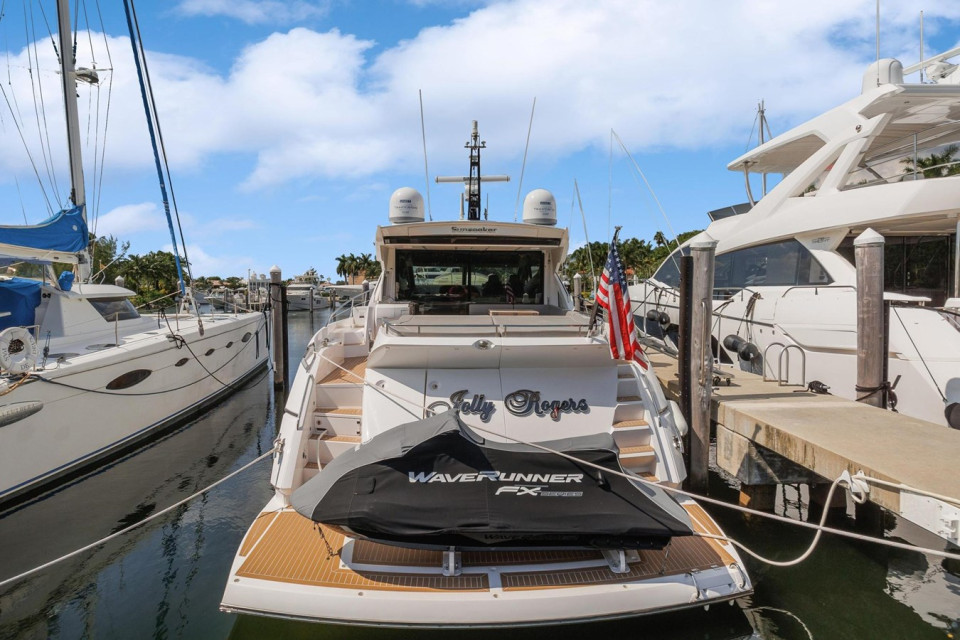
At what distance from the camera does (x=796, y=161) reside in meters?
13.7

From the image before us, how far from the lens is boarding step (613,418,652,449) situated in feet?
16.1

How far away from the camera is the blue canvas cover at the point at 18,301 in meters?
9.07

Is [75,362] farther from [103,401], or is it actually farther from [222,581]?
[222,581]

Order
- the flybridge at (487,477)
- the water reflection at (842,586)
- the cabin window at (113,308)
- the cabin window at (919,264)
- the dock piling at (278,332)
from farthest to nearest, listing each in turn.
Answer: the dock piling at (278,332), the cabin window at (113,308), the cabin window at (919,264), the water reflection at (842,586), the flybridge at (487,477)

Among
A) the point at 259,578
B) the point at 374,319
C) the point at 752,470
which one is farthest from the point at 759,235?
the point at 259,578

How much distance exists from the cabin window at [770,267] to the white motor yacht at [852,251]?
24mm

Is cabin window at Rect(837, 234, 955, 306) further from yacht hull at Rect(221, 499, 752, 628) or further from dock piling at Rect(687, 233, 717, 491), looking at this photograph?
yacht hull at Rect(221, 499, 752, 628)

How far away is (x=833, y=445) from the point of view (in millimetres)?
4793

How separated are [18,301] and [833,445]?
11.8 m

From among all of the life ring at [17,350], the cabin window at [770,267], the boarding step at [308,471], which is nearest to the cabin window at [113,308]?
the life ring at [17,350]

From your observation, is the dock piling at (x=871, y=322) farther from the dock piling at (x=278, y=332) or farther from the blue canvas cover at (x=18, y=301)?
the blue canvas cover at (x=18, y=301)

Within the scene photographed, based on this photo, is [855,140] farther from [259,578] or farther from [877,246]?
[259,578]

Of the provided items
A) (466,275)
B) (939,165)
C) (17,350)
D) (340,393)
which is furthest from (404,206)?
(939,165)

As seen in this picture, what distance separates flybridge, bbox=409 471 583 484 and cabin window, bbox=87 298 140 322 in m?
9.43
